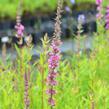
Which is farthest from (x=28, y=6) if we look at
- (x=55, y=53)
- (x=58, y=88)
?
(x=55, y=53)

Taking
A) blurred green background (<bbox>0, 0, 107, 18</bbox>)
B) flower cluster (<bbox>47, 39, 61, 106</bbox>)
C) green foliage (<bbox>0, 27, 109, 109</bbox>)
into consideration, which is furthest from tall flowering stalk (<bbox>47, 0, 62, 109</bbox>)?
blurred green background (<bbox>0, 0, 107, 18</bbox>)

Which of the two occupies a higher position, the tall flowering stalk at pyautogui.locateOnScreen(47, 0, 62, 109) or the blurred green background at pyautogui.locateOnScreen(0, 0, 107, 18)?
the blurred green background at pyautogui.locateOnScreen(0, 0, 107, 18)

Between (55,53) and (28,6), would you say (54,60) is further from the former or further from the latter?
(28,6)

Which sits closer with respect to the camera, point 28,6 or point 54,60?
point 54,60

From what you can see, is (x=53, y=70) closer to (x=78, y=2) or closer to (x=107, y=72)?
(x=107, y=72)

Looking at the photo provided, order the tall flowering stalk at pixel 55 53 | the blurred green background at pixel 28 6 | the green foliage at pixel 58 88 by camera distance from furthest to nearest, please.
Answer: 1. the blurred green background at pixel 28 6
2. the green foliage at pixel 58 88
3. the tall flowering stalk at pixel 55 53

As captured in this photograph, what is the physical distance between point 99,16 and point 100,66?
453 millimetres

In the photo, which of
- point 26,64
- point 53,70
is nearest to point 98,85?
point 26,64

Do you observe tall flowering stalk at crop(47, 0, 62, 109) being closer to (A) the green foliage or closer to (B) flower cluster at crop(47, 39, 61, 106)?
(B) flower cluster at crop(47, 39, 61, 106)

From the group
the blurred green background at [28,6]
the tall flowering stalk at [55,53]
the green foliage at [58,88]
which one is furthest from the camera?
the blurred green background at [28,6]

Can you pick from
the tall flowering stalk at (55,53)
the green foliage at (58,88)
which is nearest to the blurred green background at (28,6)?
the green foliage at (58,88)

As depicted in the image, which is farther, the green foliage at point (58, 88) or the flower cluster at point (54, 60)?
the green foliage at point (58, 88)

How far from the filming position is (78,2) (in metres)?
8.98

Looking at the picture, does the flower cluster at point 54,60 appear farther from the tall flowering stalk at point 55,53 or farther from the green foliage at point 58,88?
the green foliage at point 58,88
